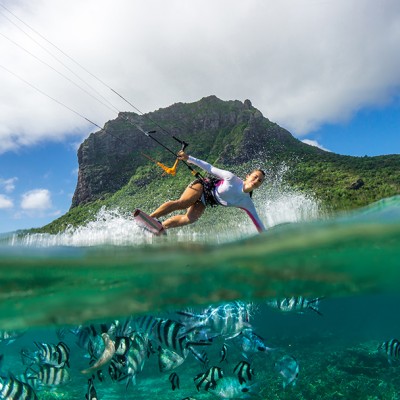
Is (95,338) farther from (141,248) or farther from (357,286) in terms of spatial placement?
(357,286)

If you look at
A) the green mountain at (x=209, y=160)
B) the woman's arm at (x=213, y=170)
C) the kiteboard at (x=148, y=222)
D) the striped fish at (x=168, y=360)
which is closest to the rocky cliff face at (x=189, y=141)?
the green mountain at (x=209, y=160)

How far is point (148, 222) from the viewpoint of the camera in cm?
850

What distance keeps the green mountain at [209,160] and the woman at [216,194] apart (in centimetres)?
3850

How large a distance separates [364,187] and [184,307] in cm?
4601

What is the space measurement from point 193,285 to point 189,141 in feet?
303

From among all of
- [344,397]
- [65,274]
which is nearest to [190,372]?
[344,397]

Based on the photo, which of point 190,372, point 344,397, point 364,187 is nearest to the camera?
point 344,397

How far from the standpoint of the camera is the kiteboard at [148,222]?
8.34 metres

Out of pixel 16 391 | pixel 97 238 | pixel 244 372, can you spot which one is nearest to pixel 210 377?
pixel 244 372

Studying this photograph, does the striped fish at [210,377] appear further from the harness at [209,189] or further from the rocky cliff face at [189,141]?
the rocky cliff face at [189,141]

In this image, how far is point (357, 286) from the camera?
590 inches

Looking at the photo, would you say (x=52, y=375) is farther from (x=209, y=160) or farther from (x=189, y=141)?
(x=189, y=141)

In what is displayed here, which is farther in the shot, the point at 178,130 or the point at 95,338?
the point at 178,130

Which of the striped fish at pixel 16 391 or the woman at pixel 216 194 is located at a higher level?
the woman at pixel 216 194
